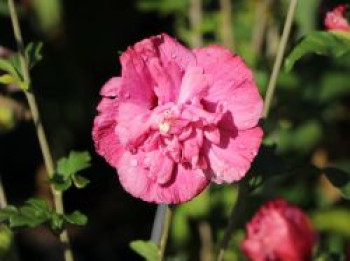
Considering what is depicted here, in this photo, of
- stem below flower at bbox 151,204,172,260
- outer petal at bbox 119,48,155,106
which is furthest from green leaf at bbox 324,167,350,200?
outer petal at bbox 119,48,155,106

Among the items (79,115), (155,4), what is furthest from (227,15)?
(79,115)

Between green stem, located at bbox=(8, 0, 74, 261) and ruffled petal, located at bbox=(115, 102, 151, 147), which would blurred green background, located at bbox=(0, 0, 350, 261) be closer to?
green stem, located at bbox=(8, 0, 74, 261)

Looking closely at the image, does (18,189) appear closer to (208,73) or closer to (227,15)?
(227,15)

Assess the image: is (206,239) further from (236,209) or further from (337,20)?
(337,20)

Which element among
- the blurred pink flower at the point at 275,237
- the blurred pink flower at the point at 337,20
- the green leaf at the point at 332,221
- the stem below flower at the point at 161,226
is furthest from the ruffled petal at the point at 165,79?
the green leaf at the point at 332,221

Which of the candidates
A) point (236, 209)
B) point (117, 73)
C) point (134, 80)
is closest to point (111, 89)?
point (134, 80)
